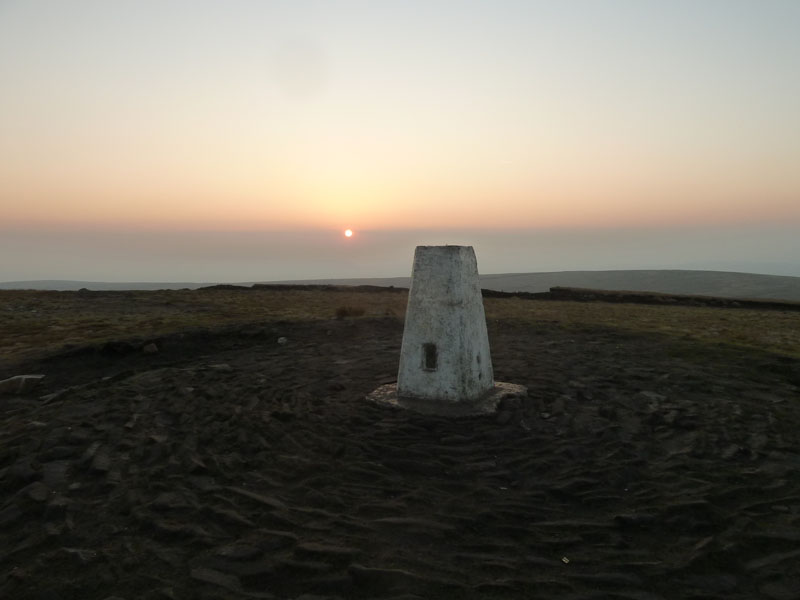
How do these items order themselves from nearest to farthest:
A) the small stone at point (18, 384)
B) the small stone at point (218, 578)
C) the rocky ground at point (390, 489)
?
1. the small stone at point (218, 578)
2. the rocky ground at point (390, 489)
3. the small stone at point (18, 384)

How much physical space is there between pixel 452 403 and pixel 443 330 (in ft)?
3.78

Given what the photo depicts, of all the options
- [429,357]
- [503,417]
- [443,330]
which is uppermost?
[443,330]

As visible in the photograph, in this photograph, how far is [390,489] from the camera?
527 cm

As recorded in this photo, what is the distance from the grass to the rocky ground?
10.6 ft

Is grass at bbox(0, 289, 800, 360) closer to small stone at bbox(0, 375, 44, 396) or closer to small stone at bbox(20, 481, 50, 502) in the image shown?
small stone at bbox(0, 375, 44, 396)

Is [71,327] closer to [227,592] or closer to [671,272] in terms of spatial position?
[227,592]

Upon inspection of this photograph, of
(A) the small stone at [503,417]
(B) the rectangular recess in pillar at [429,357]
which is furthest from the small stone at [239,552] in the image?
(B) the rectangular recess in pillar at [429,357]

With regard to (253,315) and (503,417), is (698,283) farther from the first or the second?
(503,417)

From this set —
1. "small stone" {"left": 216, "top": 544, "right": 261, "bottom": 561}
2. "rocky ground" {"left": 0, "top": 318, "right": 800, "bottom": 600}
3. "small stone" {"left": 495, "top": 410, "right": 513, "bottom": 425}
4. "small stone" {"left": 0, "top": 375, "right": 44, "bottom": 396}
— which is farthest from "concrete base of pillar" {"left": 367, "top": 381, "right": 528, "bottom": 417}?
"small stone" {"left": 0, "top": 375, "right": 44, "bottom": 396}

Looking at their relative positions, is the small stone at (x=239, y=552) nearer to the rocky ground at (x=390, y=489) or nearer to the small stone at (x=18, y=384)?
the rocky ground at (x=390, y=489)

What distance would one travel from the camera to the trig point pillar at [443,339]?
764cm

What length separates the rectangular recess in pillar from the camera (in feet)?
25.5

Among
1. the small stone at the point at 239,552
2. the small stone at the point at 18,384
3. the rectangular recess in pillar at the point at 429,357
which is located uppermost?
the rectangular recess in pillar at the point at 429,357

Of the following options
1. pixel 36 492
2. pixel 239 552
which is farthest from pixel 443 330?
pixel 36 492
